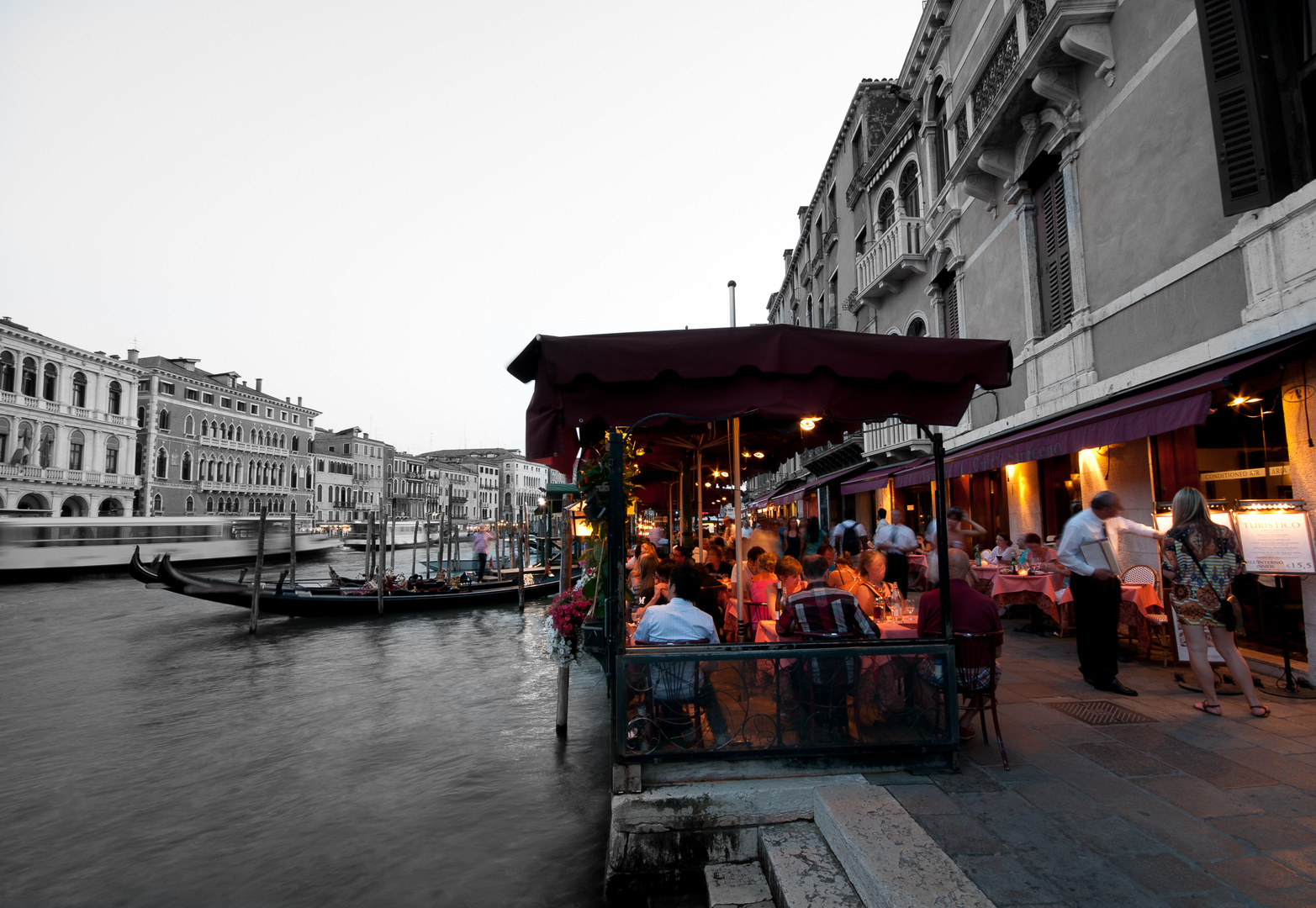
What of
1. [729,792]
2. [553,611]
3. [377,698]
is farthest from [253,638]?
[729,792]

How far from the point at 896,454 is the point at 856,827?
14.0 meters

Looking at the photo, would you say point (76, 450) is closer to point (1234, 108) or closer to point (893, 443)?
point (893, 443)

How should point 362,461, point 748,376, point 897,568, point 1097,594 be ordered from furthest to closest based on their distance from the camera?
point 362,461, point 897,568, point 1097,594, point 748,376

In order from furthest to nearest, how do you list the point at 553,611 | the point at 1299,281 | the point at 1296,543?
the point at 553,611, the point at 1299,281, the point at 1296,543

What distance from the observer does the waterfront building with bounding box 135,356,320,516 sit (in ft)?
168

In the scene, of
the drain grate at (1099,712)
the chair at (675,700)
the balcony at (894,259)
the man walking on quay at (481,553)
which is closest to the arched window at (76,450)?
the man walking on quay at (481,553)

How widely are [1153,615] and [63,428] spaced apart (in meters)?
56.2

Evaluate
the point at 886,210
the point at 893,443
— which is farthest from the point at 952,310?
the point at 886,210

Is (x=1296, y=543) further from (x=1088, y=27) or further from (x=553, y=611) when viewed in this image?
(x=1088, y=27)

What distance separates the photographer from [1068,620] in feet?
25.1

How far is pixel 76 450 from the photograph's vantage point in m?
44.2

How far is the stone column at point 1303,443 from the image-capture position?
4949 millimetres

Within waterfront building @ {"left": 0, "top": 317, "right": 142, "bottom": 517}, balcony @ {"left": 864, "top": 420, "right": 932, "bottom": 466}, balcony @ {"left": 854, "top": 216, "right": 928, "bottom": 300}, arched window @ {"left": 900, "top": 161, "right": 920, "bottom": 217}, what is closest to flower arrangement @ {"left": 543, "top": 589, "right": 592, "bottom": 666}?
balcony @ {"left": 864, "top": 420, "right": 932, "bottom": 466}

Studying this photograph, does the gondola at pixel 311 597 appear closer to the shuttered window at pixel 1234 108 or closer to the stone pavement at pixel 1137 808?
the stone pavement at pixel 1137 808
